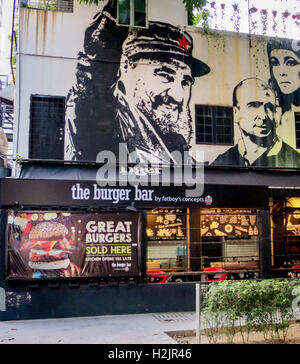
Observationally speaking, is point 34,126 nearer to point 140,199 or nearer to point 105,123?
point 105,123

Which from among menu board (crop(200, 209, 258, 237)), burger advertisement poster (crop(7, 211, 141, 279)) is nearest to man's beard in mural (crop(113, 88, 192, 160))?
burger advertisement poster (crop(7, 211, 141, 279))

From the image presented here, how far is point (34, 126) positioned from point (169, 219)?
5.11 meters

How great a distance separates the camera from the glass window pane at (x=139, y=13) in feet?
42.3

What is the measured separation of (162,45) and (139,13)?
1226mm

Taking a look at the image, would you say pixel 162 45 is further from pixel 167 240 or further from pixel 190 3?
pixel 167 240

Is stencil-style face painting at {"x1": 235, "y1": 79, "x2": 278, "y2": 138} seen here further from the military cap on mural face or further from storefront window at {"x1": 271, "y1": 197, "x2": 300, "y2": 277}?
storefront window at {"x1": 271, "y1": 197, "x2": 300, "y2": 277}

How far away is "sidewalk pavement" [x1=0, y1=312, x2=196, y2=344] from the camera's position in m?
8.66

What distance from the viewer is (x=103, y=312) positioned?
1100 cm

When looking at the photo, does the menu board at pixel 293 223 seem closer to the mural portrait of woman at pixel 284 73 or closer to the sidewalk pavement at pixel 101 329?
the mural portrait of woman at pixel 284 73

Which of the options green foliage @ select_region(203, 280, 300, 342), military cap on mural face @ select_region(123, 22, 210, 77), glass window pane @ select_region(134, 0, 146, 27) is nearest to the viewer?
green foliage @ select_region(203, 280, 300, 342)

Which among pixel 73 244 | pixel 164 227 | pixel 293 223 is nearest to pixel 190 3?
pixel 164 227

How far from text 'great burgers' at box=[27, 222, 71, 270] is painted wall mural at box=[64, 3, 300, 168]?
2.22 metres

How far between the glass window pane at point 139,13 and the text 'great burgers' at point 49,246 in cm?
665

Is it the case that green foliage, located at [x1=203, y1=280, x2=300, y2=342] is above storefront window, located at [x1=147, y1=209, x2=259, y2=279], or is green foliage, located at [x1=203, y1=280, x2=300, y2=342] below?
below
